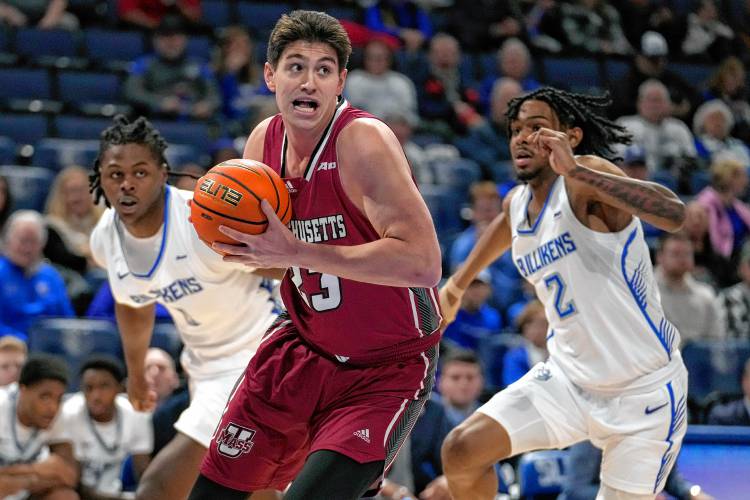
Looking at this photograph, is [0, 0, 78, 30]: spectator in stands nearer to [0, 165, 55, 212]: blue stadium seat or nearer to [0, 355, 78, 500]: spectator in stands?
[0, 165, 55, 212]: blue stadium seat

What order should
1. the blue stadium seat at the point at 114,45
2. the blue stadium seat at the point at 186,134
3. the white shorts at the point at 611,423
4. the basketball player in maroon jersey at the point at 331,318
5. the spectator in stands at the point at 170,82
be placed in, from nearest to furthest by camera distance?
1. the basketball player in maroon jersey at the point at 331,318
2. the white shorts at the point at 611,423
3. the blue stadium seat at the point at 186,134
4. the spectator in stands at the point at 170,82
5. the blue stadium seat at the point at 114,45

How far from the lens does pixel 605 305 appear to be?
4.60 m

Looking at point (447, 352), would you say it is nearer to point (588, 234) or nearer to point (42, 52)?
point (588, 234)

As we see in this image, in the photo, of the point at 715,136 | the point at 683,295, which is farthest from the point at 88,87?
the point at 715,136

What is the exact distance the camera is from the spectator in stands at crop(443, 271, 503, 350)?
810 centimetres

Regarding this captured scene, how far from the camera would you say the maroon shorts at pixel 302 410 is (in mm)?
3711

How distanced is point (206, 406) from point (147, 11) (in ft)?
21.0

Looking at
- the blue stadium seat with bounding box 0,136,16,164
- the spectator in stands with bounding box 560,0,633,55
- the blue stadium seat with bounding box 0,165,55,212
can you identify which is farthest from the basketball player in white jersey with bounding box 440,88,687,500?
the spectator in stands with bounding box 560,0,633,55

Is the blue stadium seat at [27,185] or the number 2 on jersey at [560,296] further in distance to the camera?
the blue stadium seat at [27,185]

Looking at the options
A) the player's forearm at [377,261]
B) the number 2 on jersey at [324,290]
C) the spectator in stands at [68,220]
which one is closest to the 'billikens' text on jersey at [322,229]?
the number 2 on jersey at [324,290]

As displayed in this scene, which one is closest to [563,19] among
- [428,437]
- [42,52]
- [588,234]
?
[42,52]

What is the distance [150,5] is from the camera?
34.3ft

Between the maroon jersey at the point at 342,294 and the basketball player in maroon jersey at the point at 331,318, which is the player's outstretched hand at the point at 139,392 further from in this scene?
the maroon jersey at the point at 342,294

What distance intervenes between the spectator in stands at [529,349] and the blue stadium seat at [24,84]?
4473 millimetres
